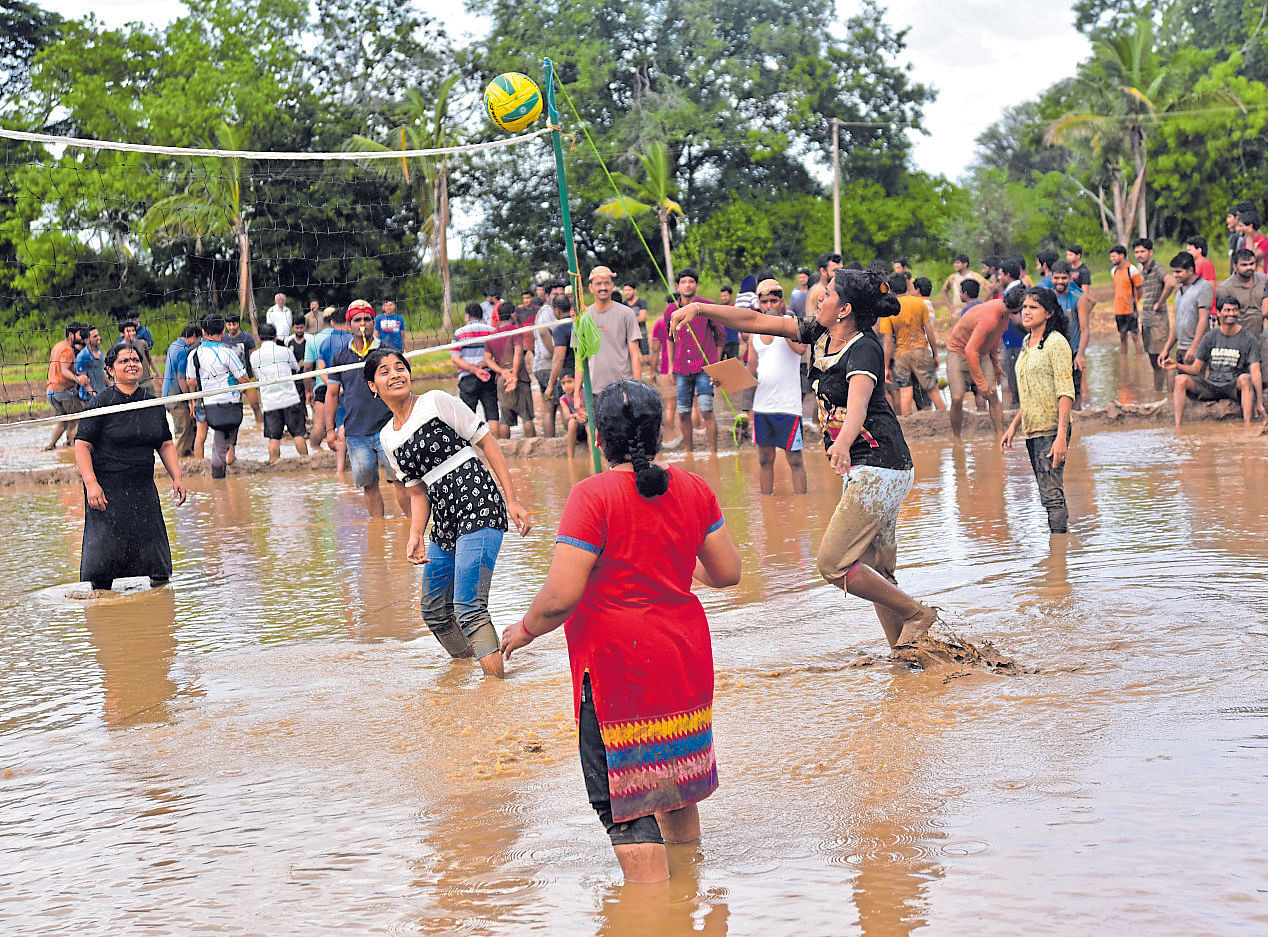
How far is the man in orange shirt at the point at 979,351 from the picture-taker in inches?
455

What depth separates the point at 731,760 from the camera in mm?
5035

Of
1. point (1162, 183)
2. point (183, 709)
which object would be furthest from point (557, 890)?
point (1162, 183)

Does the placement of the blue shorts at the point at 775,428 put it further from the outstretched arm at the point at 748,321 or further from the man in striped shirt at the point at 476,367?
the outstretched arm at the point at 748,321

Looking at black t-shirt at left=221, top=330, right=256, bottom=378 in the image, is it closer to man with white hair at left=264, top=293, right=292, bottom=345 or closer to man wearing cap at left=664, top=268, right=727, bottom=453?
man with white hair at left=264, top=293, right=292, bottom=345

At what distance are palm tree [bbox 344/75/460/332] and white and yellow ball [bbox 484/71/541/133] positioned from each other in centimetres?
635

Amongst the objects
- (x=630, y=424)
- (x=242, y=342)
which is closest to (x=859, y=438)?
(x=630, y=424)

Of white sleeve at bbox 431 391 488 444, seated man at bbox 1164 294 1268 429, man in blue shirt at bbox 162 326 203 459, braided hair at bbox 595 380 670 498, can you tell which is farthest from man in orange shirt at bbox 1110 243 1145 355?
braided hair at bbox 595 380 670 498

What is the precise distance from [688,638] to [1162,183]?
44.1 m

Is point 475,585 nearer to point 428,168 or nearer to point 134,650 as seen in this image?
point 134,650

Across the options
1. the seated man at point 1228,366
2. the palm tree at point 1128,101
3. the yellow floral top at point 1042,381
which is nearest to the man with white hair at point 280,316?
the seated man at point 1228,366

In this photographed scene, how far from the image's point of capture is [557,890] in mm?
3986

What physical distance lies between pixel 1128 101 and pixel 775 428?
35.0 meters

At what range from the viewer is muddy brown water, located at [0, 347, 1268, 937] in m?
3.84

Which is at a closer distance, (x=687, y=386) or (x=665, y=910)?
(x=665, y=910)
